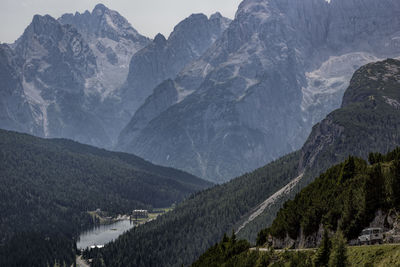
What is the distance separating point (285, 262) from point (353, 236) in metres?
15.0

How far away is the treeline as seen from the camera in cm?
11900

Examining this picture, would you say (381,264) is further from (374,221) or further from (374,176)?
(374,176)

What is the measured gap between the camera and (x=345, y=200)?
126m

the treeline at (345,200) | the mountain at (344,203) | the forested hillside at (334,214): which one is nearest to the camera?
the forested hillside at (334,214)

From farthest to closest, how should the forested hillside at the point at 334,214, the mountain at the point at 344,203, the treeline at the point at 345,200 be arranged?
the treeline at the point at 345,200, the mountain at the point at 344,203, the forested hillside at the point at 334,214

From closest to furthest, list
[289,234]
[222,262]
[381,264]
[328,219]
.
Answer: [381,264], [328,219], [289,234], [222,262]

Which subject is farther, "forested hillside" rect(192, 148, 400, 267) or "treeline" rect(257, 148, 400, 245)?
"treeline" rect(257, 148, 400, 245)

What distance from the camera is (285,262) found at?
117438 mm

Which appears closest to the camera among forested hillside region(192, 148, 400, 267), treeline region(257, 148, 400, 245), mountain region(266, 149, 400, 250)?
forested hillside region(192, 148, 400, 267)

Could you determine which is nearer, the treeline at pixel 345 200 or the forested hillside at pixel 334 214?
the forested hillside at pixel 334 214

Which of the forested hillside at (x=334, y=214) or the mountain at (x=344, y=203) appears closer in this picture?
the forested hillside at (x=334, y=214)

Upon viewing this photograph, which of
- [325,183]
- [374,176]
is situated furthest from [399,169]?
[325,183]

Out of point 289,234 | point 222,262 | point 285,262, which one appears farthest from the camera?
point 222,262

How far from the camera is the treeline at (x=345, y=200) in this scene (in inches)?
4685
